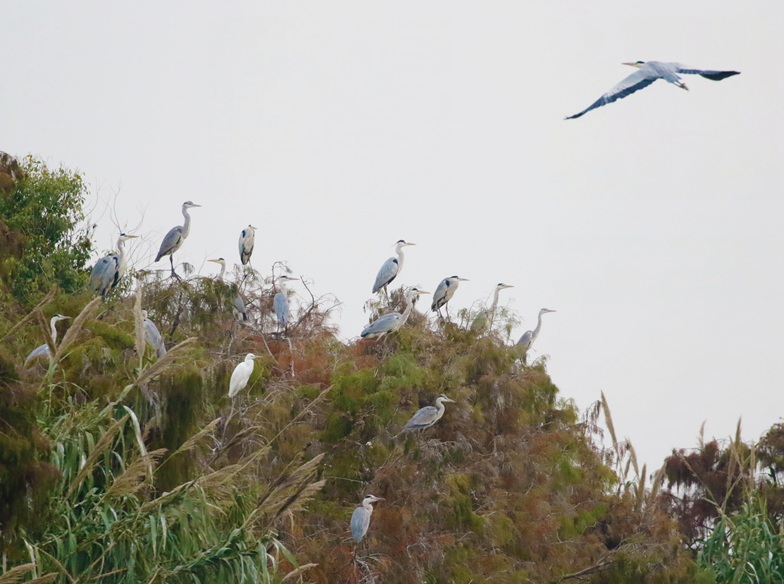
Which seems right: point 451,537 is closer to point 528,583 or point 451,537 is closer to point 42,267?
point 528,583

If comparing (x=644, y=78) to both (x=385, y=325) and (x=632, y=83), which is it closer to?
(x=632, y=83)

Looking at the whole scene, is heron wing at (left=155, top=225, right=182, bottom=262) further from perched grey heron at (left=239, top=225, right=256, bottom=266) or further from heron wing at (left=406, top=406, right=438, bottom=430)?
heron wing at (left=406, top=406, right=438, bottom=430)

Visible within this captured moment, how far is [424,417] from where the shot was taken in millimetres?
10258

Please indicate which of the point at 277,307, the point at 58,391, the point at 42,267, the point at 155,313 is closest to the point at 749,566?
the point at 277,307

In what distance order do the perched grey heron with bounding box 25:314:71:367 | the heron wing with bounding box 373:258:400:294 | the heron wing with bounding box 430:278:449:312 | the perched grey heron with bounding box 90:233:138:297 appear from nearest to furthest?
the perched grey heron with bounding box 25:314:71:367, the perched grey heron with bounding box 90:233:138:297, the heron wing with bounding box 430:278:449:312, the heron wing with bounding box 373:258:400:294

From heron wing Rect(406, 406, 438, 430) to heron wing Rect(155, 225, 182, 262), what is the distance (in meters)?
4.23

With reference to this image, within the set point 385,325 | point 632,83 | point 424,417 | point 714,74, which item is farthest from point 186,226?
point 714,74

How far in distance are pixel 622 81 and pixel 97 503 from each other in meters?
4.80

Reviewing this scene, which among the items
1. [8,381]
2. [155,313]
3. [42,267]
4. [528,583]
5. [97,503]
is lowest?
[528,583]

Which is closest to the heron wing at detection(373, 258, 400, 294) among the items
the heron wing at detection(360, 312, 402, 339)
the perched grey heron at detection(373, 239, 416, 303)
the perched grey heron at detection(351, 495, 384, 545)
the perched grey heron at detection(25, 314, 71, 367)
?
the perched grey heron at detection(373, 239, 416, 303)

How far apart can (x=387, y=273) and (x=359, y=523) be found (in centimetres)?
498

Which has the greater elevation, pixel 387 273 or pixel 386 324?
pixel 387 273

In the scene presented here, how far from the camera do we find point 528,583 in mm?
10812

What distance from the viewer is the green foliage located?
1622 cm
